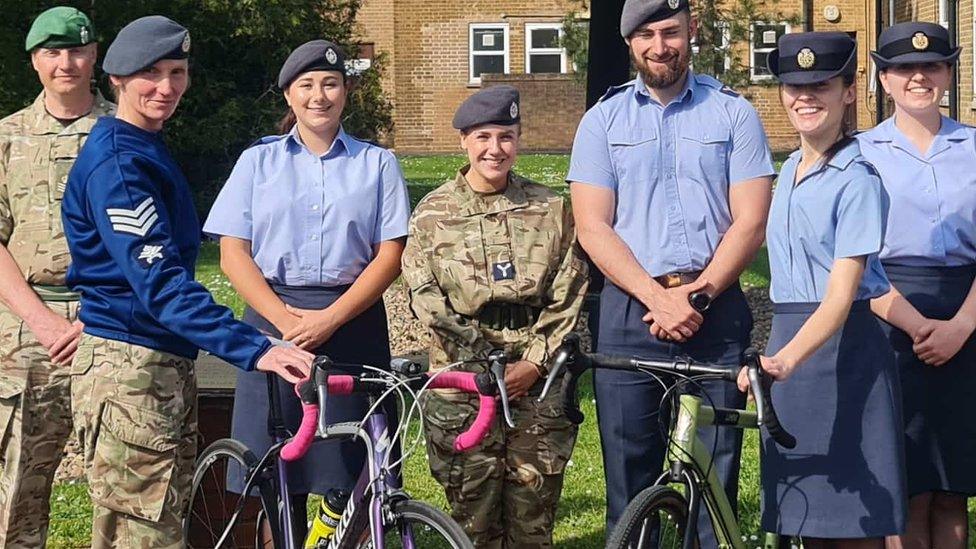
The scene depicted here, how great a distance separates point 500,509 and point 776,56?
1.99 m

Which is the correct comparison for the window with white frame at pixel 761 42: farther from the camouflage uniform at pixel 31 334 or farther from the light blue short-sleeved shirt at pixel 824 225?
the light blue short-sleeved shirt at pixel 824 225

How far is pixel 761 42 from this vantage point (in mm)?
29500

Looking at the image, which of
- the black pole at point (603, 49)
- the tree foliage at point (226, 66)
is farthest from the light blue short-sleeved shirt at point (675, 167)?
the tree foliage at point (226, 66)

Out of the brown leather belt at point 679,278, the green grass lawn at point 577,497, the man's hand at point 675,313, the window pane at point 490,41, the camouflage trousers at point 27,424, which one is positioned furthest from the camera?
the window pane at point 490,41

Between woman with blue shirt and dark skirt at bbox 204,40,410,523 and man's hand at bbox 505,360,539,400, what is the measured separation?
49 cm

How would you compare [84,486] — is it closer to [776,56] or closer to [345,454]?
[345,454]

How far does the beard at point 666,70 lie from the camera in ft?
18.8

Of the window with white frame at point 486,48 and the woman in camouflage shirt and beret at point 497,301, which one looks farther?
the window with white frame at point 486,48

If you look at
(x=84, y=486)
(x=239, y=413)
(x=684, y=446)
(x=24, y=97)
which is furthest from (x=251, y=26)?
(x=684, y=446)

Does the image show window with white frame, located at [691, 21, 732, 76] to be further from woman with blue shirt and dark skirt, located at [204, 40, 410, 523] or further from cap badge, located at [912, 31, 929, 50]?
woman with blue shirt and dark skirt, located at [204, 40, 410, 523]

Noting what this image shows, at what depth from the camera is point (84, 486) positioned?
27.8 feet

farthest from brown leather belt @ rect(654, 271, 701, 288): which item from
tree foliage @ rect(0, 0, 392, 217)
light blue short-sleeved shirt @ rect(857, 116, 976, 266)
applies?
tree foliage @ rect(0, 0, 392, 217)

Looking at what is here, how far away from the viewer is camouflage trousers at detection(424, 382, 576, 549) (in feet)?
19.4

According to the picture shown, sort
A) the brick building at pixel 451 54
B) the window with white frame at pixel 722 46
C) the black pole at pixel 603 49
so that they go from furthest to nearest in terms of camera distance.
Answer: the brick building at pixel 451 54 < the window with white frame at pixel 722 46 < the black pole at pixel 603 49
